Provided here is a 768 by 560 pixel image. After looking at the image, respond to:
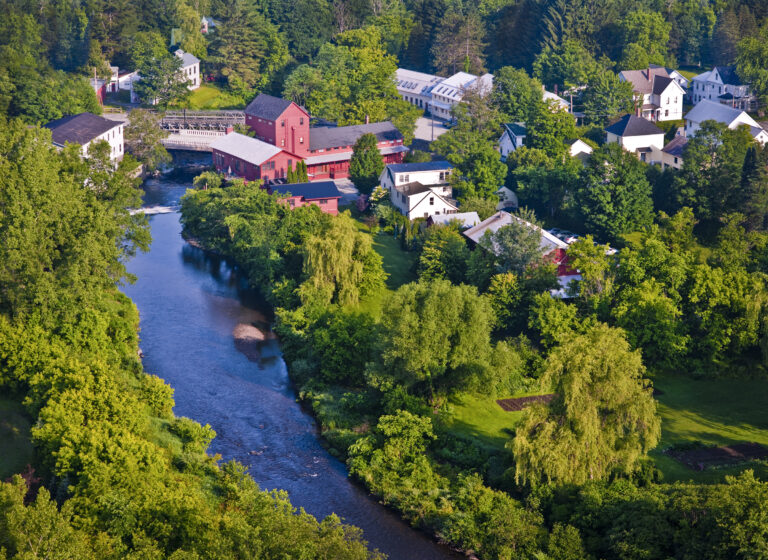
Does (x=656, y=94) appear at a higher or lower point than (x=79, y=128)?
higher

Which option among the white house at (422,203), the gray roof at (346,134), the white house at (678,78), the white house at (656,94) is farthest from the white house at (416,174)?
the white house at (678,78)

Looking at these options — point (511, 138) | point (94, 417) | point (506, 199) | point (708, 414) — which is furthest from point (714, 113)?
point (94, 417)

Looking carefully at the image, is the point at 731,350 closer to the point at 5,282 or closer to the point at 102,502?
the point at 102,502

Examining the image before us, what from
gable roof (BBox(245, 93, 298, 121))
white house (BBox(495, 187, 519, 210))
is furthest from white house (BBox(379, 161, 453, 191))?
gable roof (BBox(245, 93, 298, 121))

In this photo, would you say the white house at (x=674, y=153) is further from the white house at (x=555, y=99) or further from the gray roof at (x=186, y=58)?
the gray roof at (x=186, y=58)

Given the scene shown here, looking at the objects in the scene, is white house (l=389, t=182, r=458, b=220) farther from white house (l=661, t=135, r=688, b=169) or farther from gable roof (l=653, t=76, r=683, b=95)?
gable roof (l=653, t=76, r=683, b=95)

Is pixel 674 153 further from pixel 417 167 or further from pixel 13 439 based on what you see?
pixel 13 439

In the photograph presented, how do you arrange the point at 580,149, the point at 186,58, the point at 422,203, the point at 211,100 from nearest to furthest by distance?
the point at 422,203, the point at 580,149, the point at 211,100, the point at 186,58
